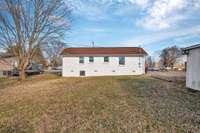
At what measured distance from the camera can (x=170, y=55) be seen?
202 ft

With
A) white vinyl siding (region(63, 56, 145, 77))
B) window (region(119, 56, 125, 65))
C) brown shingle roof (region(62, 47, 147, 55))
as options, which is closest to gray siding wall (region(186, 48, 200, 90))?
white vinyl siding (region(63, 56, 145, 77))

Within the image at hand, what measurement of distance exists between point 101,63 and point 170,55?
4126 centimetres

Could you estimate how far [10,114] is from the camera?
20.0 ft

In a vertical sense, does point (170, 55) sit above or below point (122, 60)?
above

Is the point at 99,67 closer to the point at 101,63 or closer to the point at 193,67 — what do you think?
the point at 101,63

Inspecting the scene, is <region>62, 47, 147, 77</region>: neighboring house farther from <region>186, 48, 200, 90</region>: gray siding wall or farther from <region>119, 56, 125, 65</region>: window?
<region>186, 48, 200, 90</region>: gray siding wall

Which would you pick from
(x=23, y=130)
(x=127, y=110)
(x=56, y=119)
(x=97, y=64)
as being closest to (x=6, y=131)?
(x=23, y=130)

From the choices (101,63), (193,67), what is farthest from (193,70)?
(101,63)

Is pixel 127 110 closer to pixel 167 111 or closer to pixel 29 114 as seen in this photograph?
pixel 167 111

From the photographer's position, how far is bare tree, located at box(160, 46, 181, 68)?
60.0m

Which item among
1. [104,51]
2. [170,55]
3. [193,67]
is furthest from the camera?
[170,55]

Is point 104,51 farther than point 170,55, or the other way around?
point 170,55

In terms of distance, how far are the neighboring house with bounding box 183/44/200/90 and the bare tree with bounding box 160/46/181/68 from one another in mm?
51366

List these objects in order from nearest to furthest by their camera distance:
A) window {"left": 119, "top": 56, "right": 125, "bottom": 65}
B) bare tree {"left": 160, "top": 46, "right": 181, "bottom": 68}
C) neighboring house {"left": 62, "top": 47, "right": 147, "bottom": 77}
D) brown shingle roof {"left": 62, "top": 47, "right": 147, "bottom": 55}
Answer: neighboring house {"left": 62, "top": 47, "right": 147, "bottom": 77} < window {"left": 119, "top": 56, "right": 125, "bottom": 65} < brown shingle roof {"left": 62, "top": 47, "right": 147, "bottom": 55} < bare tree {"left": 160, "top": 46, "right": 181, "bottom": 68}
